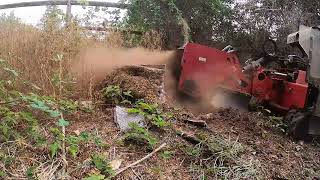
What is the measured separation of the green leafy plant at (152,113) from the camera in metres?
4.00

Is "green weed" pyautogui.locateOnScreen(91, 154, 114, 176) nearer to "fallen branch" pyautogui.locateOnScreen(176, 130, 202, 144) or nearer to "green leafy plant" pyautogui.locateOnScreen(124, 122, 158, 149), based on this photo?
"green leafy plant" pyautogui.locateOnScreen(124, 122, 158, 149)

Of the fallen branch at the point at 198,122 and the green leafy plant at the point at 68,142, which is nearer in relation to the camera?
the green leafy plant at the point at 68,142

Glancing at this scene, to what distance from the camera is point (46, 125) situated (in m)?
3.71

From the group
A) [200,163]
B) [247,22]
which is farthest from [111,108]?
[247,22]

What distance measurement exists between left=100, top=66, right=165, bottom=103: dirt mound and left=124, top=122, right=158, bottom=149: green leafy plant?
31.3 inches

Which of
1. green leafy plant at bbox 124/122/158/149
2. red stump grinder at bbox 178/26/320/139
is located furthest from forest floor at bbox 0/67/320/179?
red stump grinder at bbox 178/26/320/139

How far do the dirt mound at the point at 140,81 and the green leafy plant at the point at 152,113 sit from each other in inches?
12.6

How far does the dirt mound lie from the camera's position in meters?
4.72

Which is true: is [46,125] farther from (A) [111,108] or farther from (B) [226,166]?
(B) [226,166]

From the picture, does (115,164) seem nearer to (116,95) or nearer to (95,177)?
(95,177)

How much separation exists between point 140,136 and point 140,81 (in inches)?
49.2

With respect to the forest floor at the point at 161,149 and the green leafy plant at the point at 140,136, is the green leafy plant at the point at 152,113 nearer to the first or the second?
the forest floor at the point at 161,149

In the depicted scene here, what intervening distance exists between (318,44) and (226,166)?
2.07 metres

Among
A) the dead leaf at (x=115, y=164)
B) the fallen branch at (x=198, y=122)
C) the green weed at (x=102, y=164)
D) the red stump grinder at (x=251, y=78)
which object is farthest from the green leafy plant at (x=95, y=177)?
the red stump grinder at (x=251, y=78)
